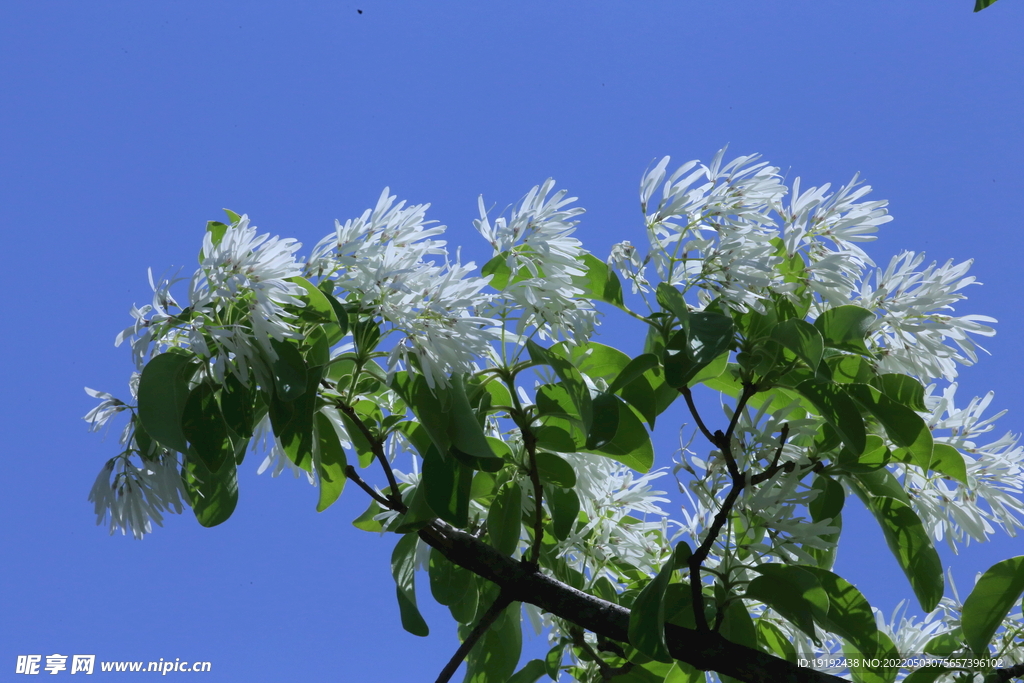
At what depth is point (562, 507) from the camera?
1.36m

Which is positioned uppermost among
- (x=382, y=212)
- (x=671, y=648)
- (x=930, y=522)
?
(x=382, y=212)

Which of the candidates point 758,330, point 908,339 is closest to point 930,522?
point 908,339

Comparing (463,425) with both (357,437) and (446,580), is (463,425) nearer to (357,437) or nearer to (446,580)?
(357,437)

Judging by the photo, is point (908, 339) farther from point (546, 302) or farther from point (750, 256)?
point (546, 302)

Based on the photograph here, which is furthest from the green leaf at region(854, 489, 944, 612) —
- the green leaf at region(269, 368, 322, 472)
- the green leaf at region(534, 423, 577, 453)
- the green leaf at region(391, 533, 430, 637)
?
the green leaf at region(269, 368, 322, 472)

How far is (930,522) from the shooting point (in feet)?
4.39

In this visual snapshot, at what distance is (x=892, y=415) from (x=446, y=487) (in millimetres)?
584

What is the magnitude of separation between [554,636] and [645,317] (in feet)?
2.34

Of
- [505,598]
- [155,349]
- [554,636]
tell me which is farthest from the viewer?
[554,636]

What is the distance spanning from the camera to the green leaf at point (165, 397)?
3.42ft

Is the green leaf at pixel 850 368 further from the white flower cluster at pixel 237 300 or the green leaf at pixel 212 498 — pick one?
the green leaf at pixel 212 498

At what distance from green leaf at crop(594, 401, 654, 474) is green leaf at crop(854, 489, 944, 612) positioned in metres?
0.34

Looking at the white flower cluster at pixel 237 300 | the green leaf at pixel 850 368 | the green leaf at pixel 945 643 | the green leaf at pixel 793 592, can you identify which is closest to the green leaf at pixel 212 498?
the white flower cluster at pixel 237 300

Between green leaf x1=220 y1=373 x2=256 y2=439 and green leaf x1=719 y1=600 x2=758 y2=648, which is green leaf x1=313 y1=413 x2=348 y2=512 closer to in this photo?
green leaf x1=220 y1=373 x2=256 y2=439
